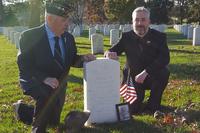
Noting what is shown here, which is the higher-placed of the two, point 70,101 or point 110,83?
point 110,83

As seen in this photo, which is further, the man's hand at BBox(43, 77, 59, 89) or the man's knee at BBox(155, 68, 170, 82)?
the man's knee at BBox(155, 68, 170, 82)

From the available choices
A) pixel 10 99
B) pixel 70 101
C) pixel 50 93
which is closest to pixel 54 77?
pixel 50 93

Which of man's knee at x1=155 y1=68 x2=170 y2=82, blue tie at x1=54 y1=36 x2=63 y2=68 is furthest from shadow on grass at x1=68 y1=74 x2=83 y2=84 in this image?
blue tie at x1=54 y1=36 x2=63 y2=68

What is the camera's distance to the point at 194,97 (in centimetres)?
888

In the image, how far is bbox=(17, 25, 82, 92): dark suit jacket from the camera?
6262 millimetres

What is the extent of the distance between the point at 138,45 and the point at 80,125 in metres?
1.92

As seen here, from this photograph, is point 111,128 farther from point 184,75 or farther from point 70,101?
point 184,75

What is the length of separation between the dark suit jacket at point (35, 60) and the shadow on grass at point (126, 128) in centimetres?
105

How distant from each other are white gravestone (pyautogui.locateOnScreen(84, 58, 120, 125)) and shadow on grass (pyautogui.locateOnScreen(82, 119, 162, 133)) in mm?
182

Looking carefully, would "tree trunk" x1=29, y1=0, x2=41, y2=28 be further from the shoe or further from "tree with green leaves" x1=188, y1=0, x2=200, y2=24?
"tree with green leaves" x1=188, y1=0, x2=200, y2=24

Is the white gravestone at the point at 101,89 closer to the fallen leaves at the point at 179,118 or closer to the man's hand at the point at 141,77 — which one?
the man's hand at the point at 141,77

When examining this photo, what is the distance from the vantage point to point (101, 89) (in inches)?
274

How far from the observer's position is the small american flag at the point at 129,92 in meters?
7.88

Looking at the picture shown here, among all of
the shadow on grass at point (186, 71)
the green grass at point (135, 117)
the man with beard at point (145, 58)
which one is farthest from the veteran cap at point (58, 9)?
the shadow on grass at point (186, 71)
